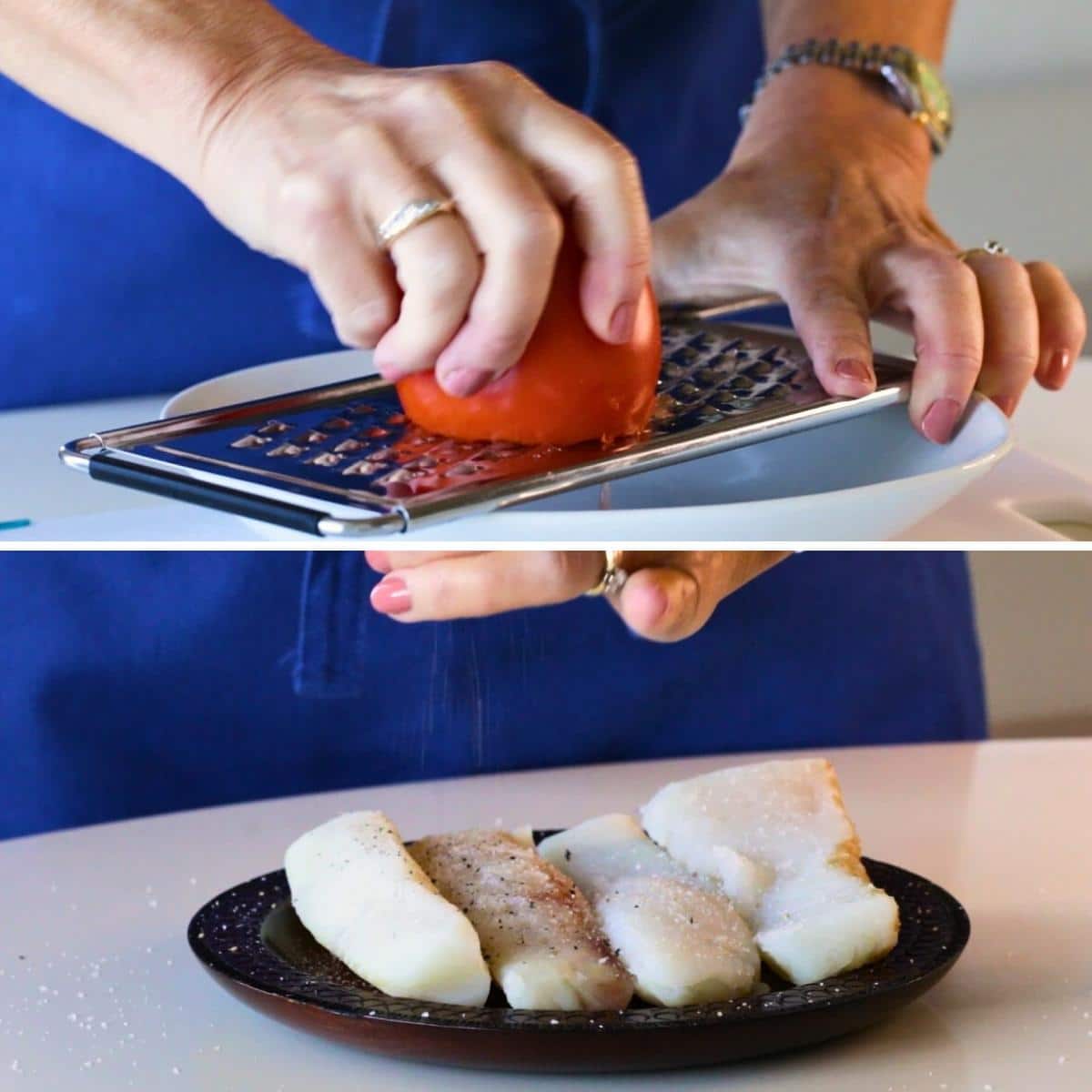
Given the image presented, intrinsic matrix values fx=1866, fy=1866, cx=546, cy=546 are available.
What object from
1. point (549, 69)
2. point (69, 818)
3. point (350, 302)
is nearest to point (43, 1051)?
point (350, 302)

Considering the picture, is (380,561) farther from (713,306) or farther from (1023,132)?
(1023,132)

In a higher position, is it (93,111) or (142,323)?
(93,111)

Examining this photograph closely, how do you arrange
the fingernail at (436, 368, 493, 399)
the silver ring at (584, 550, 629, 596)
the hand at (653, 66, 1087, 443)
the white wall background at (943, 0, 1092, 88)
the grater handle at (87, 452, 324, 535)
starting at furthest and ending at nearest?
the white wall background at (943, 0, 1092, 88) → the silver ring at (584, 550, 629, 596) → the hand at (653, 66, 1087, 443) → the fingernail at (436, 368, 493, 399) → the grater handle at (87, 452, 324, 535)

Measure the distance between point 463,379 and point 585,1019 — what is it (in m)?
0.20

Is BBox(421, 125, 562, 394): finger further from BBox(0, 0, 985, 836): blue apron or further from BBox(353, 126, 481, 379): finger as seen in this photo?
BBox(0, 0, 985, 836): blue apron

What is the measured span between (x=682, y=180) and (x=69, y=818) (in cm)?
50

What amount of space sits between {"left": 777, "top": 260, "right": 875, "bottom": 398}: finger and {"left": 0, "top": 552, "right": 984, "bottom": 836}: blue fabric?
0.31 m

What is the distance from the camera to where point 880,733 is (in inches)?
44.6

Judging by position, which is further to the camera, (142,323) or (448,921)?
(142,323)

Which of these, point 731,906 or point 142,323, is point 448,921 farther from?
point 142,323

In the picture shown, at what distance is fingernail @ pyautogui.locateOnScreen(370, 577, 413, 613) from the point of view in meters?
0.76

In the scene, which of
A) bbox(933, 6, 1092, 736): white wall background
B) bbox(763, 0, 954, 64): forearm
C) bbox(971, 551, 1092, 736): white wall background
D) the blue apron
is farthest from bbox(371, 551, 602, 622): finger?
bbox(933, 6, 1092, 736): white wall background

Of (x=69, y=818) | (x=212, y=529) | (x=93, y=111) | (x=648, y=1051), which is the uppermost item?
(x=93, y=111)

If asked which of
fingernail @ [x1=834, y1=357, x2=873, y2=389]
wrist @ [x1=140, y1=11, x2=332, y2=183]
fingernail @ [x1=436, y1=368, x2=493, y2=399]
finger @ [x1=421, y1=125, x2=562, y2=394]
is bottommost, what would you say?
fingernail @ [x1=436, y1=368, x2=493, y2=399]
